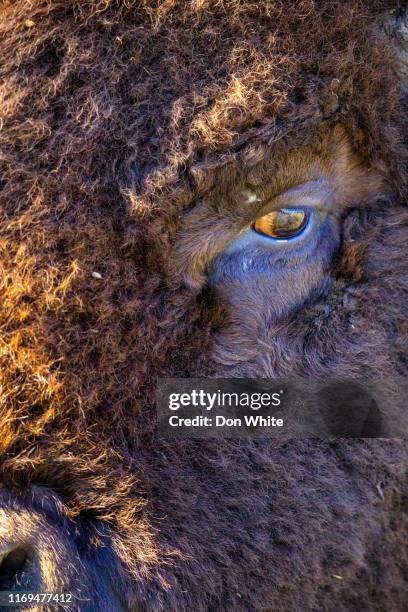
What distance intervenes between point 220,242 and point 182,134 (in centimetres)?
41

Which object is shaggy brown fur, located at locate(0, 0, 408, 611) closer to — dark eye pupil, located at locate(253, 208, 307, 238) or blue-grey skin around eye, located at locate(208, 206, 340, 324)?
blue-grey skin around eye, located at locate(208, 206, 340, 324)

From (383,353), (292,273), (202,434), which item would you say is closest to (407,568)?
(383,353)

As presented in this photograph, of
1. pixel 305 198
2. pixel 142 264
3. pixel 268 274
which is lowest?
pixel 268 274

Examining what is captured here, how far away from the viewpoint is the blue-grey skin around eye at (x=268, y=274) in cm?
244

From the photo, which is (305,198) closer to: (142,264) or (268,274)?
(268,274)

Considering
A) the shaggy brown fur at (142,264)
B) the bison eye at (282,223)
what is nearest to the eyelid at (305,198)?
the bison eye at (282,223)

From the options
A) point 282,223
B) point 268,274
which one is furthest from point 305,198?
point 268,274

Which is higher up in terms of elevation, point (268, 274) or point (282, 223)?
point (282, 223)

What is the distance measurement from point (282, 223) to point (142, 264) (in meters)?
0.56

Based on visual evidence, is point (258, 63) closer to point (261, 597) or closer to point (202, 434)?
point (202, 434)

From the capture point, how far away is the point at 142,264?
2289mm

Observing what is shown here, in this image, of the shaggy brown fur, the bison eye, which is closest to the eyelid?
the bison eye

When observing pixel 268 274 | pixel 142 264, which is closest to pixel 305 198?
pixel 268 274

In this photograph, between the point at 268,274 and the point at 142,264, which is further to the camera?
the point at 268,274
